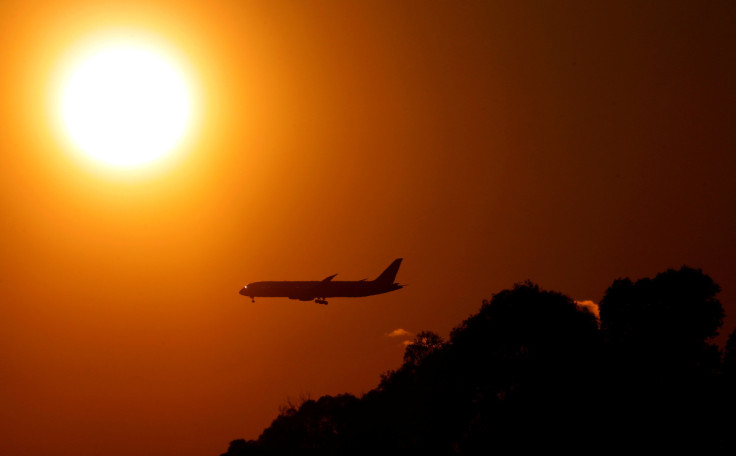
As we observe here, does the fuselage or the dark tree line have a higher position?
the fuselage

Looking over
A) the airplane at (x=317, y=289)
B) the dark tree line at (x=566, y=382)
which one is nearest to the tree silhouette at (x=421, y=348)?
the dark tree line at (x=566, y=382)

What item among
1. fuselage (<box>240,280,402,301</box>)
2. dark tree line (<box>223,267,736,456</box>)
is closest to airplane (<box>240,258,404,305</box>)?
fuselage (<box>240,280,402,301</box>)

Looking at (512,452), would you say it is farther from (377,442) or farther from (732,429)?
(377,442)

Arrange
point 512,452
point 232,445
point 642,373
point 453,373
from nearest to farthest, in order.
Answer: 1. point 512,452
2. point 642,373
3. point 453,373
4. point 232,445

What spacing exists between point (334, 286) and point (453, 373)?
312 feet

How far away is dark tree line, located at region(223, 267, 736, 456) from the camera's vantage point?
90.0m

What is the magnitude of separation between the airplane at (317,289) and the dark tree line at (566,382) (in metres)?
67.1

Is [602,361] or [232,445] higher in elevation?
[232,445]

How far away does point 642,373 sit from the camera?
312 feet

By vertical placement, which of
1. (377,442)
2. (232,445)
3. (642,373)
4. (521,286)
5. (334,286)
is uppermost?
(334,286)

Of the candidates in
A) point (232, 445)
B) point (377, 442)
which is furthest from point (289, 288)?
point (377, 442)

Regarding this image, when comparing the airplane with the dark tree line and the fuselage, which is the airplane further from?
the dark tree line

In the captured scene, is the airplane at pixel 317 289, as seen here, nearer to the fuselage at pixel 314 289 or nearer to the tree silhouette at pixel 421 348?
the fuselage at pixel 314 289

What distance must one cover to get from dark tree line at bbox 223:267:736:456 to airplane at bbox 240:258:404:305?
220ft
